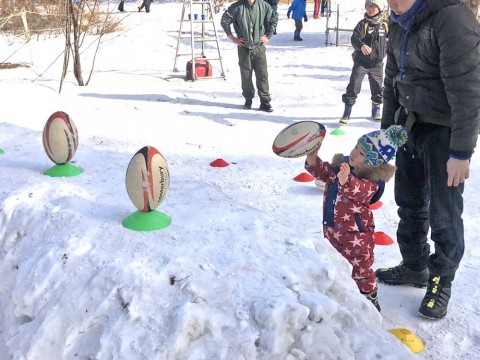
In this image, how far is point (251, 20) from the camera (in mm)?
7605

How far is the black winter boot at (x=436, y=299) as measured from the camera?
2.95 meters

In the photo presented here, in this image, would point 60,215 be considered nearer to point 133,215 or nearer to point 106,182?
point 133,215

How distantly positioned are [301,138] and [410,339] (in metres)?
1.18

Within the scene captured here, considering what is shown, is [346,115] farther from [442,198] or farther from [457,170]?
[457,170]

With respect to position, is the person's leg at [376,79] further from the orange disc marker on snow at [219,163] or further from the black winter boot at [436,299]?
the black winter boot at [436,299]

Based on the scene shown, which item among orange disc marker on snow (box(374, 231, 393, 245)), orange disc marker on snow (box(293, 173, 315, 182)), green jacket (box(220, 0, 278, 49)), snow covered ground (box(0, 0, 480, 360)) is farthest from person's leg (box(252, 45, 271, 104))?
orange disc marker on snow (box(374, 231, 393, 245))

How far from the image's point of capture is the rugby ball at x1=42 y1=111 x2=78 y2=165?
360 centimetres

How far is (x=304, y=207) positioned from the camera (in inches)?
178

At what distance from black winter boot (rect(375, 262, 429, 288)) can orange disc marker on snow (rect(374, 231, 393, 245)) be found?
1.85 ft

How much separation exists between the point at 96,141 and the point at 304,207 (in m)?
2.80

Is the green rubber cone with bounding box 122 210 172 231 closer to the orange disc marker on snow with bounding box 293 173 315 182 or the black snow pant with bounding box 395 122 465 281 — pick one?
the black snow pant with bounding box 395 122 465 281

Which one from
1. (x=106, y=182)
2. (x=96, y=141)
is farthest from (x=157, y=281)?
(x=96, y=141)

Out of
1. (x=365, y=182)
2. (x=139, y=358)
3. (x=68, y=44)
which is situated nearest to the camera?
(x=139, y=358)

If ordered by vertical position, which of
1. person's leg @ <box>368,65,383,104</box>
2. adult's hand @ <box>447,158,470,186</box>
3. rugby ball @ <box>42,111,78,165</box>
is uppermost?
adult's hand @ <box>447,158,470,186</box>
